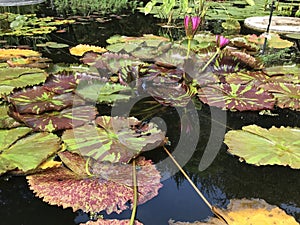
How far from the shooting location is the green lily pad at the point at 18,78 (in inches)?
66.7

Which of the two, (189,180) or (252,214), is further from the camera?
(189,180)

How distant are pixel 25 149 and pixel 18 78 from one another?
0.72m

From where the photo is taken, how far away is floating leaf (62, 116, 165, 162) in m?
1.17

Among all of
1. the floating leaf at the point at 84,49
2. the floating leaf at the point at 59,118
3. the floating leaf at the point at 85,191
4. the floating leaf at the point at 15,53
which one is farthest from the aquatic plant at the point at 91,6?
the floating leaf at the point at 85,191

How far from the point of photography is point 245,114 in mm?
1619

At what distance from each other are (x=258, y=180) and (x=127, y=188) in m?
0.45

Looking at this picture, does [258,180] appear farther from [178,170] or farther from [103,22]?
[103,22]

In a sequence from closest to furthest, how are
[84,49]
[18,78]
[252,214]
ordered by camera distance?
1. [252,214]
2. [18,78]
3. [84,49]

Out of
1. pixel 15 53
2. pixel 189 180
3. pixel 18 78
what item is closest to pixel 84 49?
pixel 15 53

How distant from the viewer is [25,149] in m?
1.20

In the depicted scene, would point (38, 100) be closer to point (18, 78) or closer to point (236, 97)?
point (18, 78)

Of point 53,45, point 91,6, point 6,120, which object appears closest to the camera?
point 6,120

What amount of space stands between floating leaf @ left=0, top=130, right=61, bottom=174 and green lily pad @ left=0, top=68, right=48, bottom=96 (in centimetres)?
43

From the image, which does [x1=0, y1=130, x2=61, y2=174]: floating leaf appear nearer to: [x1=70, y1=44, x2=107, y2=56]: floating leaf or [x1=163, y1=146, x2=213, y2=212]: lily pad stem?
[x1=163, y1=146, x2=213, y2=212]: lily pad stem
